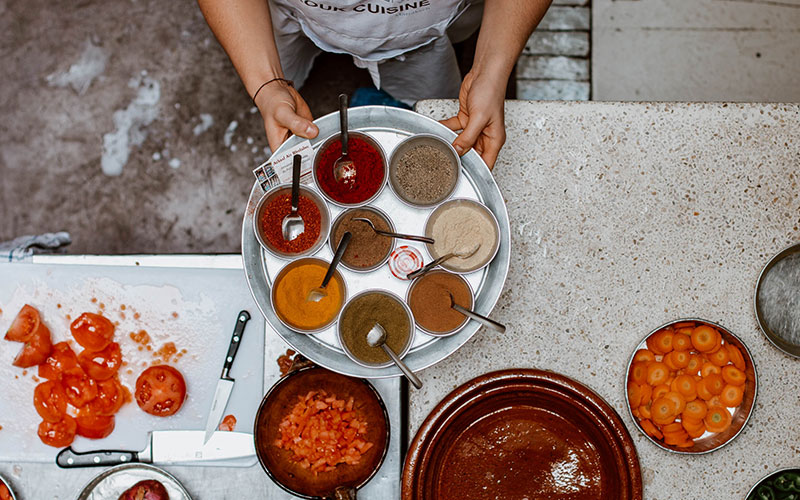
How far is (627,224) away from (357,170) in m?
0.69

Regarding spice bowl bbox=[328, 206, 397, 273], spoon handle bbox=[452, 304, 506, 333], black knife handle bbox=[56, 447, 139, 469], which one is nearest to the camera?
spoon handle bbox=[452, 304, 506, 333]

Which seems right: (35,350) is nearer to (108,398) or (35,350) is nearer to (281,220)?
(108,398)

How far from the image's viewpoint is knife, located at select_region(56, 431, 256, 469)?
58.2 inches

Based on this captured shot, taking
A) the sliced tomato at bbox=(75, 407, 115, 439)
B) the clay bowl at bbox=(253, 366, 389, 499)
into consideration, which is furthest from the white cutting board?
the clay bowl at bbox=(253, 366, 389, 499)

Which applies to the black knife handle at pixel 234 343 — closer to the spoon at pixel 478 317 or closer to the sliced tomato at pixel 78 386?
the sliced tomato at pixel 78 386

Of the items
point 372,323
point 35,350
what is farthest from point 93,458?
point 372,323

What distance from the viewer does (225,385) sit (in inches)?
59.6

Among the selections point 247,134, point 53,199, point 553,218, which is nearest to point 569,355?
point 553,218

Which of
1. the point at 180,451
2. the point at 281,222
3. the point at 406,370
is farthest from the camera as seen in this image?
the point at 180,451

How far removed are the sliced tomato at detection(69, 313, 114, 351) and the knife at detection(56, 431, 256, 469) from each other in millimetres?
288

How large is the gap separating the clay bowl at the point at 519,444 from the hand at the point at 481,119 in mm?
540

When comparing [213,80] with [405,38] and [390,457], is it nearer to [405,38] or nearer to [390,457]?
[405,38]

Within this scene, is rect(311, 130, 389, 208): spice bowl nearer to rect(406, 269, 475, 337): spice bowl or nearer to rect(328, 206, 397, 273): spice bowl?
rect(328, 206, 397, 273): spice bowl

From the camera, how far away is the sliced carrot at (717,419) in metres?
1.28
